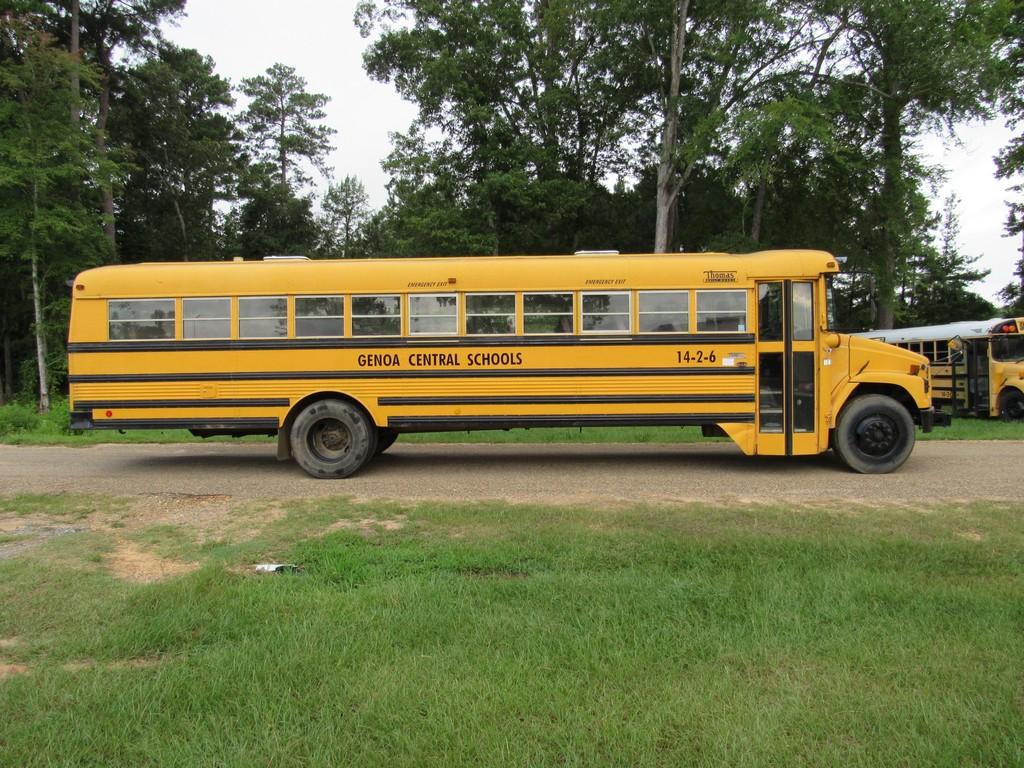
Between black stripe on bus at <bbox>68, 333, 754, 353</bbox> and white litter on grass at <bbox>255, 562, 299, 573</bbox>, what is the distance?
14.8 ft

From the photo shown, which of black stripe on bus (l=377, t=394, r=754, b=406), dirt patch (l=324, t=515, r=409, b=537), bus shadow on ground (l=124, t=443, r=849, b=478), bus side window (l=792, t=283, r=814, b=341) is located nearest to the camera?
dirt patch (l=324, t=515, r=409, b=537)

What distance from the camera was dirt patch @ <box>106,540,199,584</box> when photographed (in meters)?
4.78

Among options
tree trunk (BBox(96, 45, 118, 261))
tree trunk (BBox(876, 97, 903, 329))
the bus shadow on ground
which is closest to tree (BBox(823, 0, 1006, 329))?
tree trunk (BBox(876, 97, 903, 329))

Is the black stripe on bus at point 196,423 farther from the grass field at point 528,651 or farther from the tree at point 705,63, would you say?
the tree at point 705,63

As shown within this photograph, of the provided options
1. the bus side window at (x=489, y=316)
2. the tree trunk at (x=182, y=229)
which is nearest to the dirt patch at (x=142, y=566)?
the bus side window at (x=489, y=316)

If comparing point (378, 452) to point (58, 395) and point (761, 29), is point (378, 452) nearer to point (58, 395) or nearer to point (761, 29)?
point (58, 395)

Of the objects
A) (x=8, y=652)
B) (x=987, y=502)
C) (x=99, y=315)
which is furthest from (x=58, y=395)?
(x=987, y=502)

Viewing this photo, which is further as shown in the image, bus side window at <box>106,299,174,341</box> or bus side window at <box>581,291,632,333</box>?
bus side window at <box>106,299,174,341</box>

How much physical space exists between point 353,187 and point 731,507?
56.1 meters

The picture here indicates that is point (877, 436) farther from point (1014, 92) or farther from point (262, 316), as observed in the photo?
point (1014, 92)

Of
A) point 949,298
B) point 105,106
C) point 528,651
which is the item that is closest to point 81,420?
point 528,651

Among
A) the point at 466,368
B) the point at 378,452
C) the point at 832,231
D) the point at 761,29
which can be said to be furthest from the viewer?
the point at 832,231

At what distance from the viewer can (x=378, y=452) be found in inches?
417

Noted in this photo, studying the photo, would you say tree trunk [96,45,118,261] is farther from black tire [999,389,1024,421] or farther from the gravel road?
black tire [999,389,1024,421]
